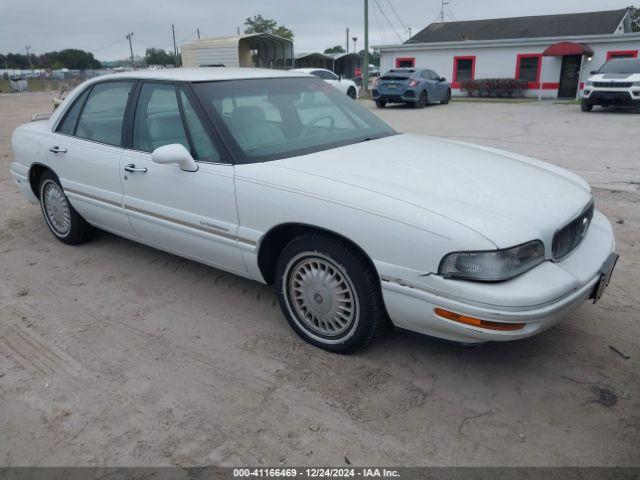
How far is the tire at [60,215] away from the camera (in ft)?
15.5

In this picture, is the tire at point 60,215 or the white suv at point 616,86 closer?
the tire at point 60,215

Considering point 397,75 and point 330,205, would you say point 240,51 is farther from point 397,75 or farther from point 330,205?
point 330,205

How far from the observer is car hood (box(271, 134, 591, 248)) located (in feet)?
8.32

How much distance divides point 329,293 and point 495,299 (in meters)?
0.96

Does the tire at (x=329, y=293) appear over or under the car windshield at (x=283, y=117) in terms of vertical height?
under

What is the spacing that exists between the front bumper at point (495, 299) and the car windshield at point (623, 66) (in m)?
16.4

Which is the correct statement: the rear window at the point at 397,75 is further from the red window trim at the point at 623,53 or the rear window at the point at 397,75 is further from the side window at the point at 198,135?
the side window at the point at 198,135

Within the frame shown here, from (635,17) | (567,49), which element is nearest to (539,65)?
(567,49)

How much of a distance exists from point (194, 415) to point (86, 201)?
8.04 ft

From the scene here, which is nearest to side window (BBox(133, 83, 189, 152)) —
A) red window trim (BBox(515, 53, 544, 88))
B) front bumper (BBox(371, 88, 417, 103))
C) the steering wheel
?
the steering wheel

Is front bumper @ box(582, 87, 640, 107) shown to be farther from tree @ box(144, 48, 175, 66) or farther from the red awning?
tree @ box(144, 48, 175, 66)

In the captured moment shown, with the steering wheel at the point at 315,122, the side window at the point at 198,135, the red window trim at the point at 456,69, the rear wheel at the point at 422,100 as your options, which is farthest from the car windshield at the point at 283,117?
the red window trim at the point at 456,69

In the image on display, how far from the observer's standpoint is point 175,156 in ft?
10.5

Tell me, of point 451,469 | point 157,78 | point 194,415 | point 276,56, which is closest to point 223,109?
point 157,78
